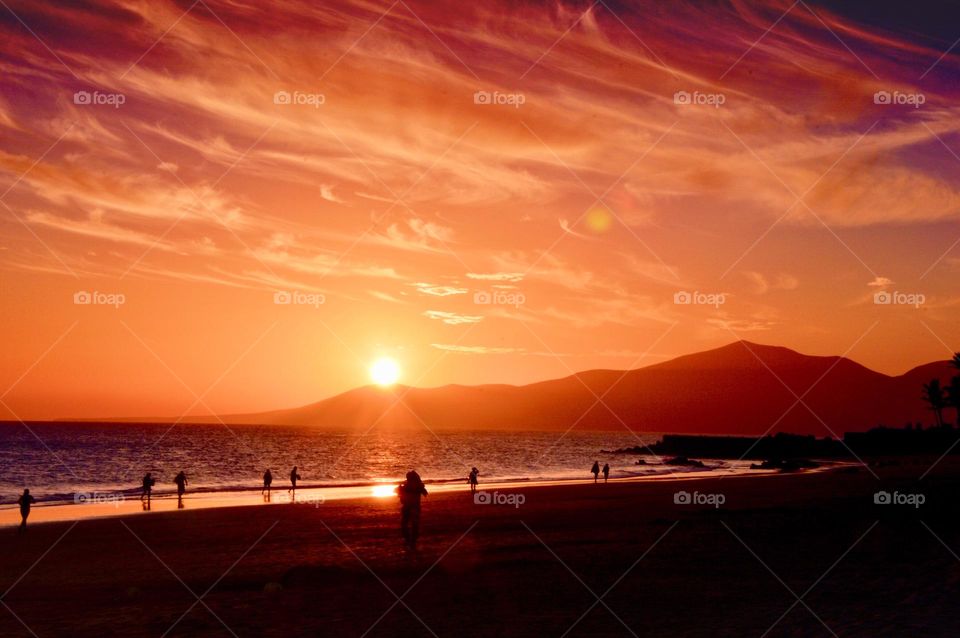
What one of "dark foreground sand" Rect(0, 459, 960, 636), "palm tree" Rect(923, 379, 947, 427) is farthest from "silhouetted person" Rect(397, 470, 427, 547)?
"palm tree" Rect(923, 379, 947, 427)

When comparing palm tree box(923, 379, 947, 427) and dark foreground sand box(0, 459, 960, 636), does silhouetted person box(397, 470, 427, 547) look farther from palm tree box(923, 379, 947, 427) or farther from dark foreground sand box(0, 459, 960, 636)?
palm tree box(923, 379, 947, 427)

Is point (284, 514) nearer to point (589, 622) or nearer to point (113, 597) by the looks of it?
point (113, 597)

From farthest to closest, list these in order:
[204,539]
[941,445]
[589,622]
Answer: [941,445], [204,539], [589,622]

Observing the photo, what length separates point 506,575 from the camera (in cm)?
1778

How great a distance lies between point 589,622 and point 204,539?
17.4 m

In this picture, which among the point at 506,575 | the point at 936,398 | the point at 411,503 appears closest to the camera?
the point at 506,575

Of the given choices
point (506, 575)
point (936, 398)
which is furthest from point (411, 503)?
point (936, 398)

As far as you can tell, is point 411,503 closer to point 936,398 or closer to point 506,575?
point 506,575

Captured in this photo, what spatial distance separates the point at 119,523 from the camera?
32.2 meters

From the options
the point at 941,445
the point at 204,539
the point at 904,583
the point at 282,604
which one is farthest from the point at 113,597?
the point at 941,445

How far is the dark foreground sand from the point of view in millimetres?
13250

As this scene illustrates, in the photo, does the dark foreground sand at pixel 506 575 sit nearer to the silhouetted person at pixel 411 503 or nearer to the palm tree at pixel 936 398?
the silhouetted person at pixel 411 503

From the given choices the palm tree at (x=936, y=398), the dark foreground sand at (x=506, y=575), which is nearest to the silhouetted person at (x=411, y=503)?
the dark foreground sand at (x=506, y=575)

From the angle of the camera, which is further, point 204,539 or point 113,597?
point 204,539
